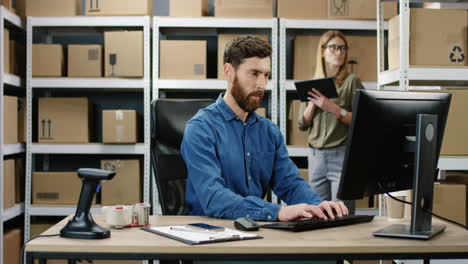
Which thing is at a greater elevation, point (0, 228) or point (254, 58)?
point (254, 58)

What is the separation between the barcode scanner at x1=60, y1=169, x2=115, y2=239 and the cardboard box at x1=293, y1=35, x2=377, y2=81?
2.30 meters

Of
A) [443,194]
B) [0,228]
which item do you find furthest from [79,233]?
[0,228]

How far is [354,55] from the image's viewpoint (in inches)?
135

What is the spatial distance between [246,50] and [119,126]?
1.74 metres

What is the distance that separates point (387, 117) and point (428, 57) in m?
1.46

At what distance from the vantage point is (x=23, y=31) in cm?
370

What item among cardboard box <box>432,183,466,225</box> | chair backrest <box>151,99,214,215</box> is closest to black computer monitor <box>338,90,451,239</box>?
chair backrest <box>151,99,214,215</box>

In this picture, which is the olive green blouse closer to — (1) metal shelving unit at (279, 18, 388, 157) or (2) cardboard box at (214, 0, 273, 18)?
(1) metal shelving unit at (279, 18, 388, 157)

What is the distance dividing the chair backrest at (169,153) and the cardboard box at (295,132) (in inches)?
57.0

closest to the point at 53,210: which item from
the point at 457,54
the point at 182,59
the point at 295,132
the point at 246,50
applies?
the point at 182,59

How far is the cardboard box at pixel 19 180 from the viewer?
3477mm

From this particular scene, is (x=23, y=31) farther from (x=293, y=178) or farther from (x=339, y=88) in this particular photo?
(x=293, y=178)

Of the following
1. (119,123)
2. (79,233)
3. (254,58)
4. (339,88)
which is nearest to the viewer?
(79,233)

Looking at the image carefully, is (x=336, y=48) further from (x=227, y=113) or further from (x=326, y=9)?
(x=227, y=113)
